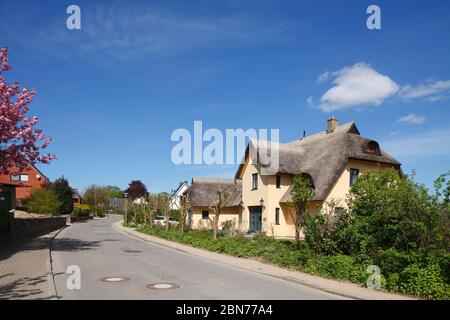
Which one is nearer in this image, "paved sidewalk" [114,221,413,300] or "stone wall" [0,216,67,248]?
"paved sidewalk" [114,221,413,300]

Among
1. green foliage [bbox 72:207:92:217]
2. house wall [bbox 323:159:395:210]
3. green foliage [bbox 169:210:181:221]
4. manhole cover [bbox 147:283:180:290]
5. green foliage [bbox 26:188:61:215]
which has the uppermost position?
house wall [bbox 323:159:395:210]

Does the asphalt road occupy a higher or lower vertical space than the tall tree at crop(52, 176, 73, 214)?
lower

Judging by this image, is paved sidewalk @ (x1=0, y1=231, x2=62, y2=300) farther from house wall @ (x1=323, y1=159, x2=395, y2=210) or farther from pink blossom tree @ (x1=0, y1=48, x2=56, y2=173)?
house wall @ (x1=323, y1=159, x2=395, y2=210)

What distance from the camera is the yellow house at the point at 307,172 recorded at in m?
29.5

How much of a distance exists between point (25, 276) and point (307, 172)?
900 inches

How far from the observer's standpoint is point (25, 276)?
11602mm

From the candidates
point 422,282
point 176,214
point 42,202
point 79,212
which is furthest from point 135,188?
point 422,282

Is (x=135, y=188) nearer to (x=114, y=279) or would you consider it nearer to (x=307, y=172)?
(x=307, y=172)

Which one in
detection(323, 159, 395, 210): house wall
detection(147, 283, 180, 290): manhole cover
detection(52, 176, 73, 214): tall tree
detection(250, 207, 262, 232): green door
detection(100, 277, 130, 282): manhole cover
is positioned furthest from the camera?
detection(52, 176, 73, 214): tall tree

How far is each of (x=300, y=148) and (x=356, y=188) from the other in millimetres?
21208

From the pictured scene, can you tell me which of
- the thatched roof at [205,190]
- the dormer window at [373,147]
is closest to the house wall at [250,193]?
the thatched roof at [205,190]

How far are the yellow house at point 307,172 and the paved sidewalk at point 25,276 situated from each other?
15.9 m

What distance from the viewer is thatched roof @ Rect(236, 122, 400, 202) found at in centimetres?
2927

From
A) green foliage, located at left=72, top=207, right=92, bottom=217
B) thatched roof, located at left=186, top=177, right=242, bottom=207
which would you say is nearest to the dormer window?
thatched roof, located at left=186, top=177, right=242, bottom=207
